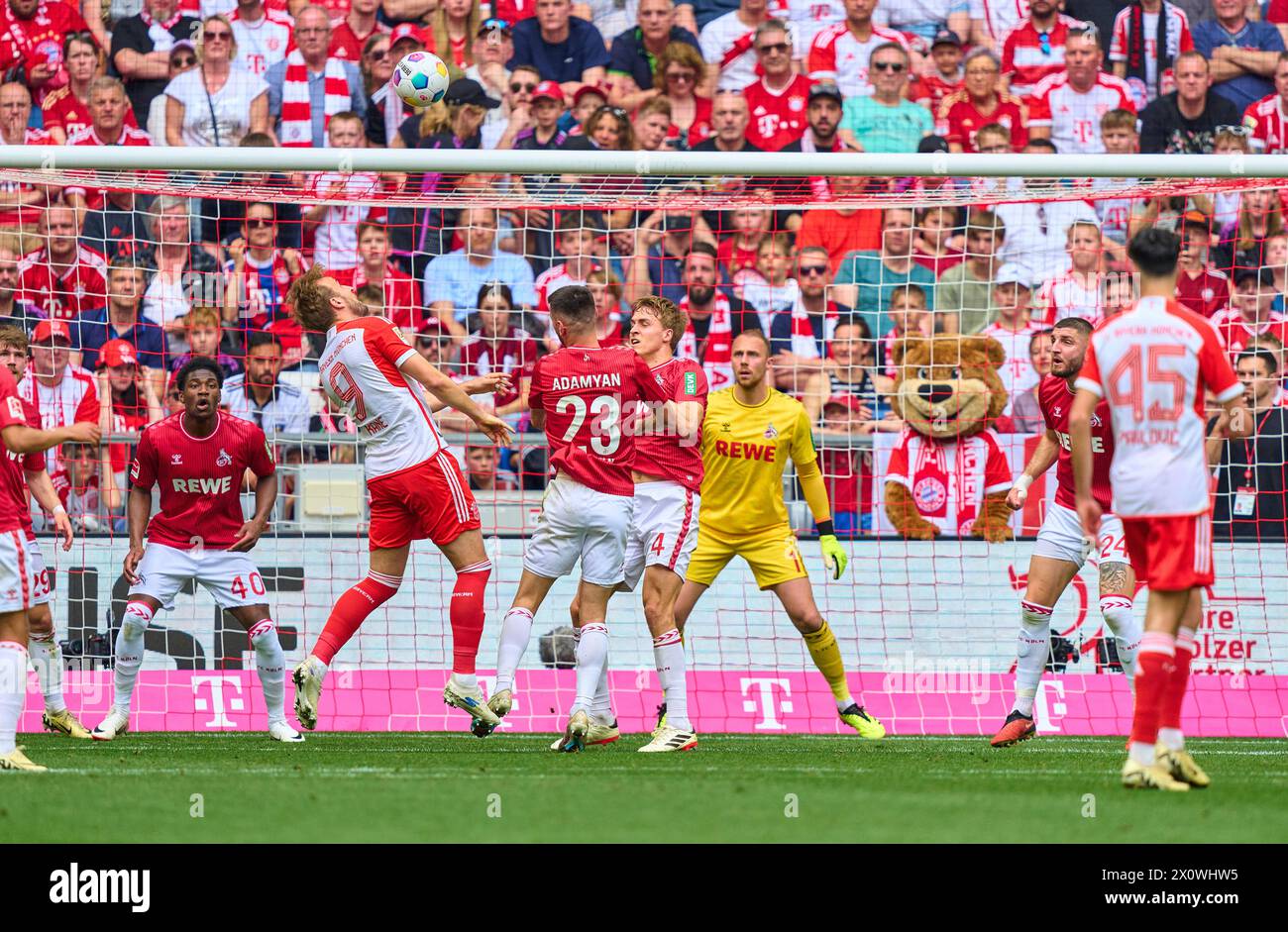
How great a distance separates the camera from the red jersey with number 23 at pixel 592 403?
9.09 m

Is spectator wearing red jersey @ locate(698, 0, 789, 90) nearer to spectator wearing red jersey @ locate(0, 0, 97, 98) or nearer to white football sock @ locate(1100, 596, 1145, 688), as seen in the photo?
spectator wearing red jersey @ locate(0, 0, 97, 98)

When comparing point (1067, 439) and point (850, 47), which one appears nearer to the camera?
point (1067, 439)

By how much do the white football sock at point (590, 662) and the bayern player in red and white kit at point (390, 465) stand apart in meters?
0.57

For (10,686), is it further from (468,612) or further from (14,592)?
(468,612)

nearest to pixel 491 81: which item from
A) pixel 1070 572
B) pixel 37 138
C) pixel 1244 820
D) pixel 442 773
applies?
pixel 37 138

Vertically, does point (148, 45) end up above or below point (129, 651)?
above

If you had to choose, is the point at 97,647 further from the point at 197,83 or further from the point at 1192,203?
the point at 1192,203

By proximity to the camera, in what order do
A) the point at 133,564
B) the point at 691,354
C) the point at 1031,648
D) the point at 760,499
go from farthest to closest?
the point at 691,354, the point at 760,499, the point at 133,564, the point at 1031,648

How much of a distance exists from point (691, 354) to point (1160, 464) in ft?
23.8

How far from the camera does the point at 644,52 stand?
16281mm

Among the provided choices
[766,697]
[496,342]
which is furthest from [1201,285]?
[496,342]

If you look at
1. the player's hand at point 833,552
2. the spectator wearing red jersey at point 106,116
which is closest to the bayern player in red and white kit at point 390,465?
the player's hand at point 833,552

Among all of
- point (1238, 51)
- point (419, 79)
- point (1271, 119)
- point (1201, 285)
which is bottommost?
point (1201, 285)

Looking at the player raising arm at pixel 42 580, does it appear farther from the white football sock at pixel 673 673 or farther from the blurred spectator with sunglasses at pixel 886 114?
the blurred spectator with sunglasses at pixel 886 114
